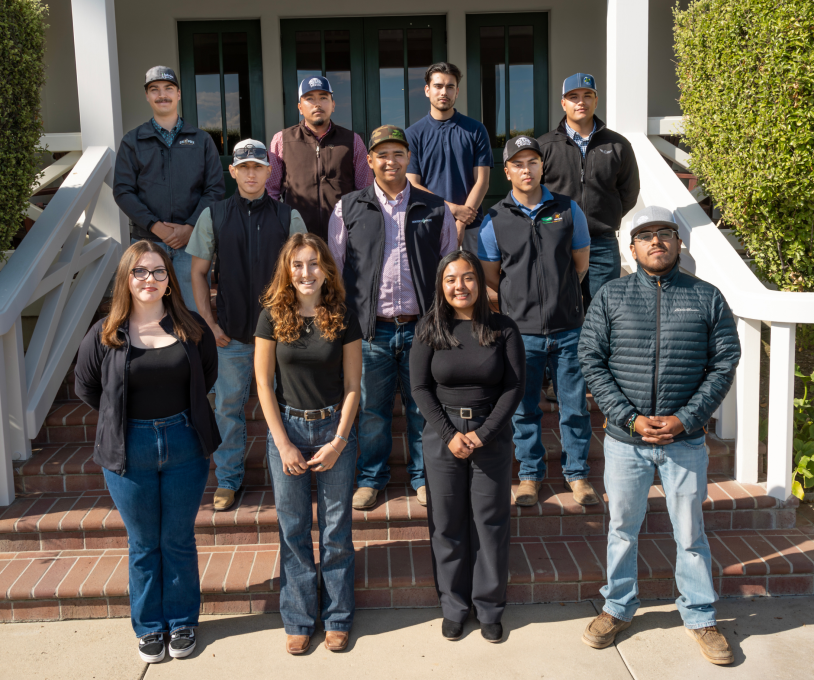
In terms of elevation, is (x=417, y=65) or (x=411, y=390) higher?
(x=417, y=65)

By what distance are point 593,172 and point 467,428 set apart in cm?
197

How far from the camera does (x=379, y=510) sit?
157 inches

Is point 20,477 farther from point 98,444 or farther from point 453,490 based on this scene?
point 453,490

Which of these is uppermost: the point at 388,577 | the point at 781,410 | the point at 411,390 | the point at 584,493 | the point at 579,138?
the point at 579,138

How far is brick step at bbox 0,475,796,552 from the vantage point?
13.0 ft

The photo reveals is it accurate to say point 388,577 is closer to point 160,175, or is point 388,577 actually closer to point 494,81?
point 160,175

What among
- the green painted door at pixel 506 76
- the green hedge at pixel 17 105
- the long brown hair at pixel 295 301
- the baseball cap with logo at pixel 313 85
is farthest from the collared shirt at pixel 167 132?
the green painted door at pixel 506 76

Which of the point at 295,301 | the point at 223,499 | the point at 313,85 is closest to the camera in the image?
the point at 295,301

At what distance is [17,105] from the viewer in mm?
4332

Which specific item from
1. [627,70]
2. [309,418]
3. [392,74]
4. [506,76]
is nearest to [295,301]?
[309,418]

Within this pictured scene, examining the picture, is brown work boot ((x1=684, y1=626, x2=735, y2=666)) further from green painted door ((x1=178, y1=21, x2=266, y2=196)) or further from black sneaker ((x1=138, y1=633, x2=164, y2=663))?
green painted door ((x1=178, y1=21, x2=266, y2=196))

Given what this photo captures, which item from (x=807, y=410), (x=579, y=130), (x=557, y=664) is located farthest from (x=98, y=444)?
(x=807, y=410)

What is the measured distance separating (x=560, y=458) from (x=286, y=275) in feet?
6.77

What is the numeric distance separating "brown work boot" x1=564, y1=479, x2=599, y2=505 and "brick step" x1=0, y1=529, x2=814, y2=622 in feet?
0.78
